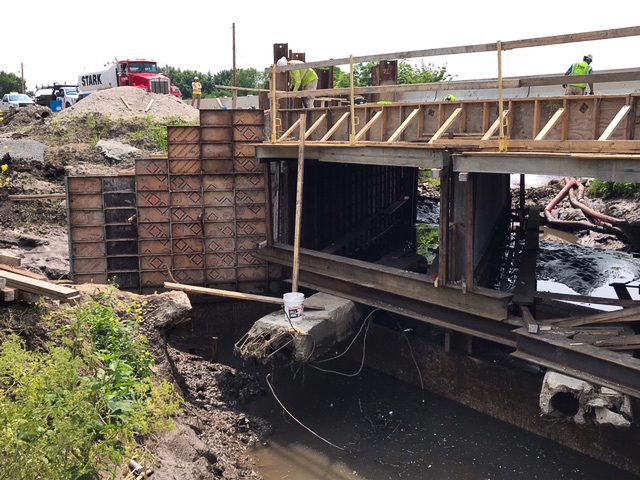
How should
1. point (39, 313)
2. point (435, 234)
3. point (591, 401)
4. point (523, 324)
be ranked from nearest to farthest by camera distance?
point (591, 401), point (39, 313), point (523, 324), point (435, 234)

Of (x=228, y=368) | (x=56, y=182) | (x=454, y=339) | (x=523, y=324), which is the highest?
(x=56, y=182)

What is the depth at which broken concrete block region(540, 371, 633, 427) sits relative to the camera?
7.33m

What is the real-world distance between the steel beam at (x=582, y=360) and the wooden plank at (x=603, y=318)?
438mm

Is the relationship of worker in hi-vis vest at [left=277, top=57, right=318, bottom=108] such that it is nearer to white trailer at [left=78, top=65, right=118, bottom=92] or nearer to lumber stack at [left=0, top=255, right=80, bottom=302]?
lumber stack at [left=0, top=255, right=80, bottom=302]

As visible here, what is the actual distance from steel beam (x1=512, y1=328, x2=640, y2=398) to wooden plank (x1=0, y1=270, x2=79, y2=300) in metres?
6.02

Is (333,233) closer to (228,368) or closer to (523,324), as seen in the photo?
(228,368)

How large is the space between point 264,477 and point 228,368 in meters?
2.79

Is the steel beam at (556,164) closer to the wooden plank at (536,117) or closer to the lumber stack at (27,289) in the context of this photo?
the wooden plank at (536,117)

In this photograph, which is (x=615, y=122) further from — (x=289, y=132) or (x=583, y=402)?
(x=289, y=132)

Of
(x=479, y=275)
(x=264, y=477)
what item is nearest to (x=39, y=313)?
(x=264, y=477)

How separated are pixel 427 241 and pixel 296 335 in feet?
35.8

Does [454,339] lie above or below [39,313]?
below

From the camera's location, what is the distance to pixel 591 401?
24.5ft

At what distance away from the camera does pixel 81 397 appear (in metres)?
6.22
